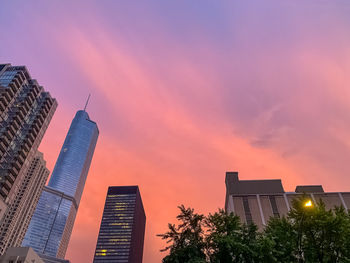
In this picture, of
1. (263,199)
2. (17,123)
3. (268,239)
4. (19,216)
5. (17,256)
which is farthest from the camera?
(19,216)

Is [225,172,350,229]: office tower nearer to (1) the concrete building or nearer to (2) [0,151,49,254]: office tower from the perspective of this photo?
(1) the concrete building

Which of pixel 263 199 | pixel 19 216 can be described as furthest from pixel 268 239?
pixel 19 216

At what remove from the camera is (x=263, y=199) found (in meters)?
105

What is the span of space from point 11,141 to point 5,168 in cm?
1039

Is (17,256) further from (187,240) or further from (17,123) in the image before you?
(187,240)

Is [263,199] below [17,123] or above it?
below

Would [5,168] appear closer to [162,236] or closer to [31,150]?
[31,150]

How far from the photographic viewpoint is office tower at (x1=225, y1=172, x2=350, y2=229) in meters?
99.9

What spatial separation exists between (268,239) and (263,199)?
91.2 m

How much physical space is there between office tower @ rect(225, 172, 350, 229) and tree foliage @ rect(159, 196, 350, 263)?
7825 cm

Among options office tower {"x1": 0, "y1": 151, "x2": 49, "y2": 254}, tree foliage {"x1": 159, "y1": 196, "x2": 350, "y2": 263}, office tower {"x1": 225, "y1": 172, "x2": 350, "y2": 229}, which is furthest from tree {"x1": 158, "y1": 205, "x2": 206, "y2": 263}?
office tower {"x1": 0, "y1": 151, "x2": 49, "y2": 254}

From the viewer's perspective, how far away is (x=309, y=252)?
890 inches

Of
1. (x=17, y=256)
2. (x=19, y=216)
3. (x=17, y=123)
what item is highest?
(x=19, y=216)

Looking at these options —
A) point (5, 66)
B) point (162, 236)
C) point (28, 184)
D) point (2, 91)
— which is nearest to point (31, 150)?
point (2, 91)
